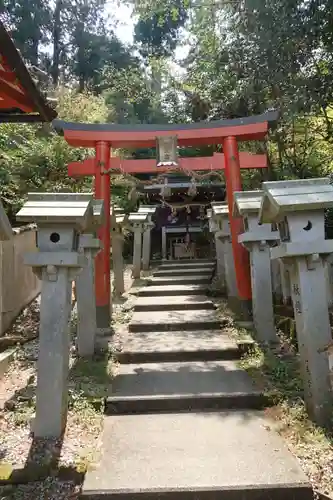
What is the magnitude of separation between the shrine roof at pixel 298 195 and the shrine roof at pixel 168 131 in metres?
3.94

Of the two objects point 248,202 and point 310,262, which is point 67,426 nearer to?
point 310,262

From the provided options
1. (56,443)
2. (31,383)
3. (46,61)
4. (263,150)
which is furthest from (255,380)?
(46,61)

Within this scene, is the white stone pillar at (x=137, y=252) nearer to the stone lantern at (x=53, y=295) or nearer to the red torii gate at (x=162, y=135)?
the red torii gate at (x=162, y=135)

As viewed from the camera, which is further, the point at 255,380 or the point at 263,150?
the point at 263,150

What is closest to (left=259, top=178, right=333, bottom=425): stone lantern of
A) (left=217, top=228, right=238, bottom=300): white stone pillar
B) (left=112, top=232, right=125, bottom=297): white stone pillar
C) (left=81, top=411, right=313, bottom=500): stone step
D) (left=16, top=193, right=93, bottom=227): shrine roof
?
(left=81, top=411, right=313, bottom=500): stone step

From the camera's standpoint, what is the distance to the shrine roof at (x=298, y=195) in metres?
3.62

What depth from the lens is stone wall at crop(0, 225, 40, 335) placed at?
714cm

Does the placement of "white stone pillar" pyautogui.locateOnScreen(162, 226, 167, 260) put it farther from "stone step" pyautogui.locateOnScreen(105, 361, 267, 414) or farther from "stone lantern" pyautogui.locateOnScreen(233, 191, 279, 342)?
"stone step" pyautogui.locateOnScreen(105, 361, 267, 414)

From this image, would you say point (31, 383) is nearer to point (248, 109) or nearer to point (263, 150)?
point (263, 150)

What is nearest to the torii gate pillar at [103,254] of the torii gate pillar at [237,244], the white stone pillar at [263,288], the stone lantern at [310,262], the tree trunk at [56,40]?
the torii gate pillar at [237,244]

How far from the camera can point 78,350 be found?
18.8ft

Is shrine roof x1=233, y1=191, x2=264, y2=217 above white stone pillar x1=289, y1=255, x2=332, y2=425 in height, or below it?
above

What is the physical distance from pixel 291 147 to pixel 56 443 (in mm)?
10326

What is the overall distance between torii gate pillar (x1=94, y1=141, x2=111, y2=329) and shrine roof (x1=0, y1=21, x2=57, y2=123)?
1.18m
